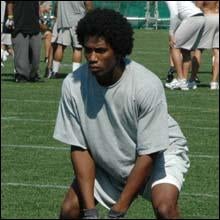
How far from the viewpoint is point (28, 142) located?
12844 millimetres

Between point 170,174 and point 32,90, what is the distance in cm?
1105

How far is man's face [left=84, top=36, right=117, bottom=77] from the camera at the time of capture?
22.4 feet

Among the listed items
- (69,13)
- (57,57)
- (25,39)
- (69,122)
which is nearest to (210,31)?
(69,13)

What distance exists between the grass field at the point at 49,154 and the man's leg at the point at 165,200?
2122 mm

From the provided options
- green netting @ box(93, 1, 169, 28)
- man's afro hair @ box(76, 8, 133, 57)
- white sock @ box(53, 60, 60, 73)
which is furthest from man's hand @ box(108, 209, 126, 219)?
green netting @ box(93, 1, 169, 28)

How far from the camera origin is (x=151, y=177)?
23.3ft

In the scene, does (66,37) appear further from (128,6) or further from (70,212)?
(128,6)

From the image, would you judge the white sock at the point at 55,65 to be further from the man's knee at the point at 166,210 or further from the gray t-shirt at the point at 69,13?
the man's knee at the point at 166,210

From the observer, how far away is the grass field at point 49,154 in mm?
9508

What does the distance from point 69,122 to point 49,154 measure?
4904mm

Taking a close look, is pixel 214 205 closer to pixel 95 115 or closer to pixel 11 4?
pixel 95 115

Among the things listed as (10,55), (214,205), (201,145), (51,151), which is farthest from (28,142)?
(10,55)

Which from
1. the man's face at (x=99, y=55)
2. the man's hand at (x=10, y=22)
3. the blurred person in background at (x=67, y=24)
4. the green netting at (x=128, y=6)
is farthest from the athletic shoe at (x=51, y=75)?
the green netting at (x=128, y=6)

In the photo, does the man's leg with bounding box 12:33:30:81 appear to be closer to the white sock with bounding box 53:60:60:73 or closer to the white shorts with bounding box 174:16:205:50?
the white sock with bounding box 53:60:60:73
